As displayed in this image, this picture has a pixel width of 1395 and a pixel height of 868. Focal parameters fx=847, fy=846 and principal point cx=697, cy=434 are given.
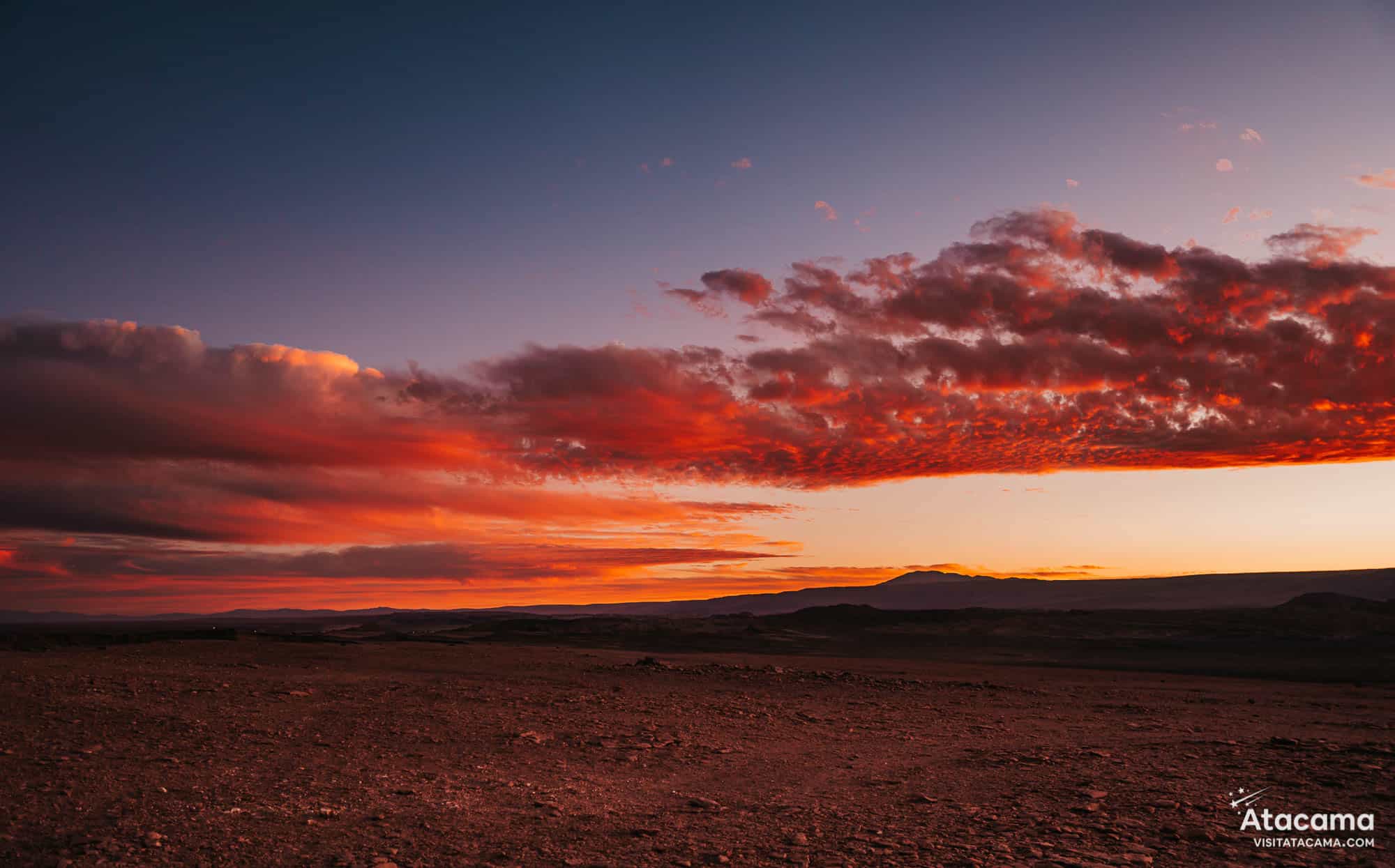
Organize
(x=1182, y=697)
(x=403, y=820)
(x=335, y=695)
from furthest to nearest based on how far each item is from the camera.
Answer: (x=1182, y=697), (x=335, y=695), (x=403, y=820)

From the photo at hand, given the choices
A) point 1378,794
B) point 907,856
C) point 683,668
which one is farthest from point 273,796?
point 683,668

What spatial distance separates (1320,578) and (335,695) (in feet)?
481

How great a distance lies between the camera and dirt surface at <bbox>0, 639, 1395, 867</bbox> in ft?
26.0

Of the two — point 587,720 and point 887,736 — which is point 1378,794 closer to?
point 887,736

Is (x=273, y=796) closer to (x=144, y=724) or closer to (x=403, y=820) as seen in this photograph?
(x=403, y=820)

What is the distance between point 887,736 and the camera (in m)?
15.1

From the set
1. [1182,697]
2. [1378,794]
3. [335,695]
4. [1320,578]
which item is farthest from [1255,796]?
[1320,578]

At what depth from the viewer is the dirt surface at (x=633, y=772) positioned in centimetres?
791

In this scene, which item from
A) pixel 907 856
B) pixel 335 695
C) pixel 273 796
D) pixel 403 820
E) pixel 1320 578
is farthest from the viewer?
pixel 1320 578

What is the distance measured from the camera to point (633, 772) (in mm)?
11641

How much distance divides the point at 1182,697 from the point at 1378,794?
13.7m

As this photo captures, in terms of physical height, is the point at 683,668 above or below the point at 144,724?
below

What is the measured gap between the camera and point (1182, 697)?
22.5 m

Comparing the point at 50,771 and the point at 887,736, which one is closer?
the point at 50,771
